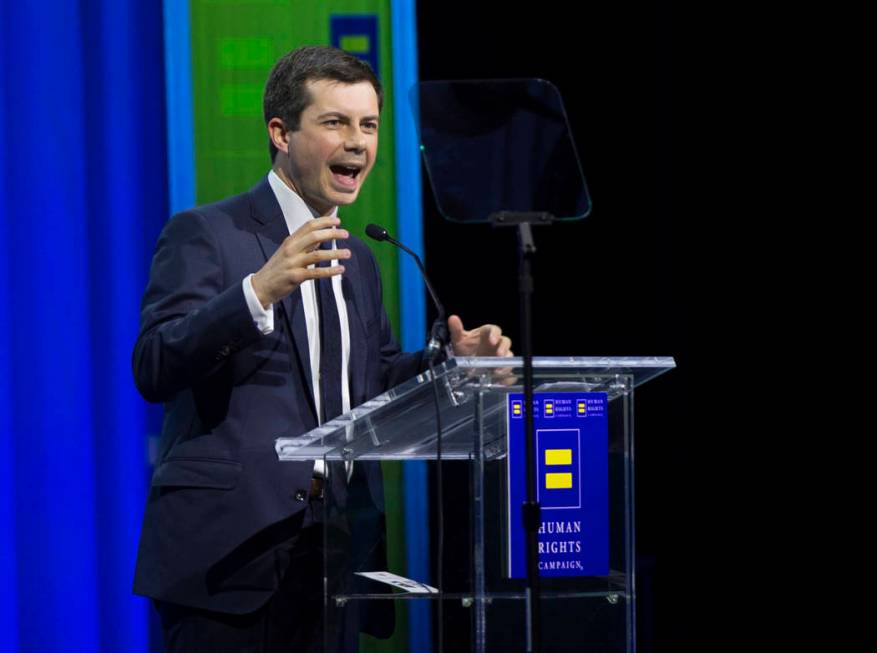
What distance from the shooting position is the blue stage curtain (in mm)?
3098

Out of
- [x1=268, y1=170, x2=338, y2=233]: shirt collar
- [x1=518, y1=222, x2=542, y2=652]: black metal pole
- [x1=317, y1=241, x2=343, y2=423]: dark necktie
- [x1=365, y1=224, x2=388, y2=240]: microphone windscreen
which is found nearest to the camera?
[x1=518, y1=222, x2=542, y2=652]: black metal pole

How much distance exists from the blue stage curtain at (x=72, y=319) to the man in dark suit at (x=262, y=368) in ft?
3.12

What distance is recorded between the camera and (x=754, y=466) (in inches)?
151

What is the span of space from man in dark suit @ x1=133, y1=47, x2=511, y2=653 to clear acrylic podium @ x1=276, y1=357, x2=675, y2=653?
6 cm

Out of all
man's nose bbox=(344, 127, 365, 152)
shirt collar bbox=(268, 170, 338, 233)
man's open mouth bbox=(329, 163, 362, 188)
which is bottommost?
shirt collar bbox=(268, 170, 338, 233)

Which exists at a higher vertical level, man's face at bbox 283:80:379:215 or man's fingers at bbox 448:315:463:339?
man's face at bbox 283:80:379:215

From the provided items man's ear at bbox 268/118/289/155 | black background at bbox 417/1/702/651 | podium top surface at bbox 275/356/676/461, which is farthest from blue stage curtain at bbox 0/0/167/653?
podium top surface at bbox 275/356/676/461

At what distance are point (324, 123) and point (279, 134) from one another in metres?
0.11

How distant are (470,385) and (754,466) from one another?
2361 mm

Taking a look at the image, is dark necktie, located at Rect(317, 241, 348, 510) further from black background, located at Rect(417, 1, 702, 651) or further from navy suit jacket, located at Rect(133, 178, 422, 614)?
black background, located at Rect(417, 1, 702, 651)

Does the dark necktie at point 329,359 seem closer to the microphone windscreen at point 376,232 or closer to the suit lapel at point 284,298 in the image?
the suit lapel at point 284,298

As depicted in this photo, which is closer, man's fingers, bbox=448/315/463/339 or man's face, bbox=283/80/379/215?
man's fingers, bbox=448/315/463/339

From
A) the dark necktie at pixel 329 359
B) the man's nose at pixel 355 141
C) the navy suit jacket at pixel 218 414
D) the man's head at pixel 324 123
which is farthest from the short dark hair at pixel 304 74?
the dark necktie at pixel 329 359

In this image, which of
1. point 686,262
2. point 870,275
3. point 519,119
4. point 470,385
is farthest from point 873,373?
point 470,385
